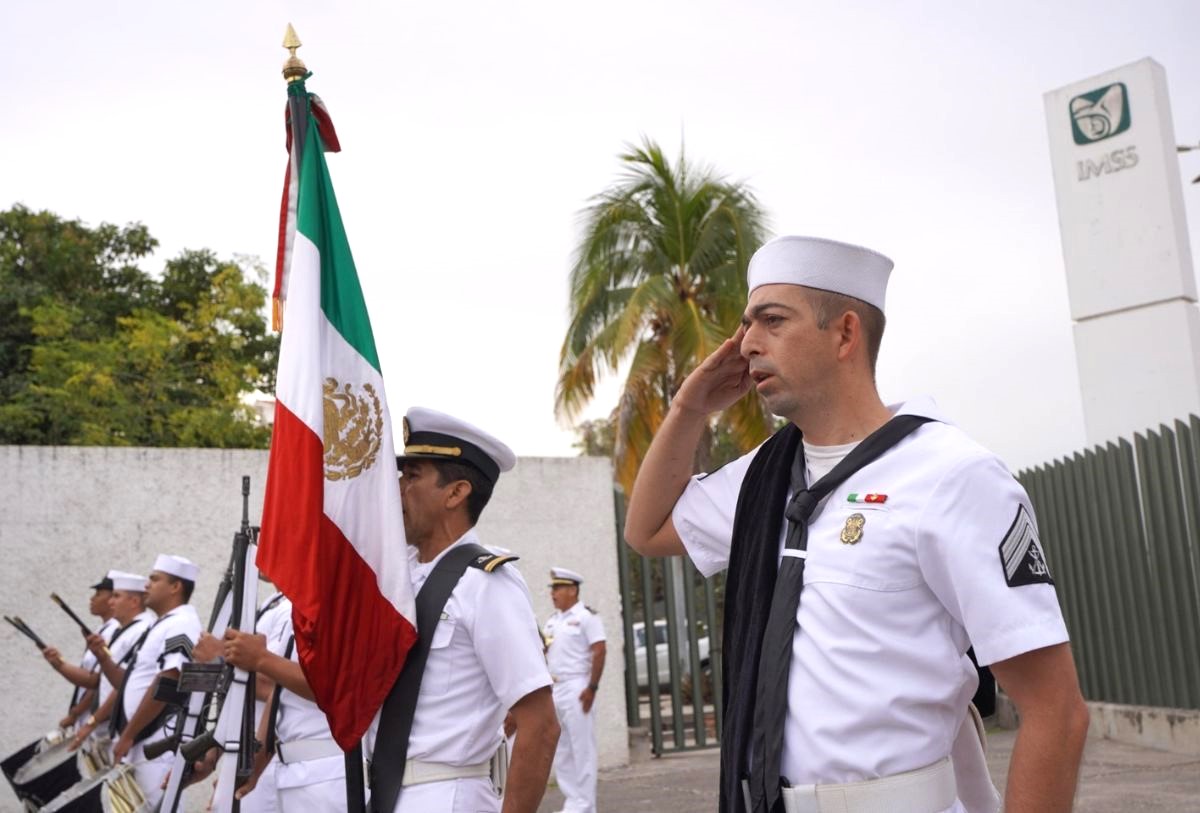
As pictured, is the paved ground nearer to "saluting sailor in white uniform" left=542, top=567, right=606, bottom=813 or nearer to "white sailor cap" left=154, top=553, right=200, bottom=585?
"saluting sailor in white uniform" left=542, top=567, right=606, bottom=813

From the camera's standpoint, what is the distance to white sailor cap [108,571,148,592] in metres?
Result: 11.3

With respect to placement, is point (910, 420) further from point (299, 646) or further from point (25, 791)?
point (25, 791)

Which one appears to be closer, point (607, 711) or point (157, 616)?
point (157, 616)

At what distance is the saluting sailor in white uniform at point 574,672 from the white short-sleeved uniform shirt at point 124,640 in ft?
12.9

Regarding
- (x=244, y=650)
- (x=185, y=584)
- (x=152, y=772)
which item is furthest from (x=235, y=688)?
(x=185, y=584)

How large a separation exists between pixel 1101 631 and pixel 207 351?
61.6ft

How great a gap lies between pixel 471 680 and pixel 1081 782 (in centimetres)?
867

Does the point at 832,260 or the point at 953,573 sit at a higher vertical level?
the point at 832,260

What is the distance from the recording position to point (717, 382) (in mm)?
3188

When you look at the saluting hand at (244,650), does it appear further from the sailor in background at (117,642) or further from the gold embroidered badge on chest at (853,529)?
the sailor in background at (117,642)

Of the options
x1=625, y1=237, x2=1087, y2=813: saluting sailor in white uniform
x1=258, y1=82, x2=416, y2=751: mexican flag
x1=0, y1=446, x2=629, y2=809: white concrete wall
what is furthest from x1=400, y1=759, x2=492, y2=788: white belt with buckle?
x1=0, y1=446, x2=629, y2=809: white concrete wall

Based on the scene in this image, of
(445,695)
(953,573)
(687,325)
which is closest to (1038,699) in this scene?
(953,573)

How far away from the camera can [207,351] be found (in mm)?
26453

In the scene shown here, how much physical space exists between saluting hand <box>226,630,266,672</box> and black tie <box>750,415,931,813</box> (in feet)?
8.69
